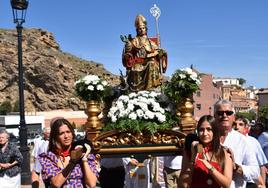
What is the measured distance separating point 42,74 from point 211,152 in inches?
3282

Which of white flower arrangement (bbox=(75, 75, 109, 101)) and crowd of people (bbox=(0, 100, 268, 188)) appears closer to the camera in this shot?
crowd of people (bbox=(0, 100, 268, 188))

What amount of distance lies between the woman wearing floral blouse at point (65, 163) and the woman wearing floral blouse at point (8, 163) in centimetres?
333

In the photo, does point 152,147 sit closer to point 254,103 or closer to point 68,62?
point 68,62

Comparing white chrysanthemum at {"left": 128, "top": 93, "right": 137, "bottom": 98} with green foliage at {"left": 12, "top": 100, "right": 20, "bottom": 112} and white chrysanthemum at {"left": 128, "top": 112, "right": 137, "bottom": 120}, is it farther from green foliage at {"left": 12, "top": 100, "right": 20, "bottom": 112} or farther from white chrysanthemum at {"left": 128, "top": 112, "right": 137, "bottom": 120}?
green foliage at {"left": 12, "top": 100, "right": 20, "bottom": 112}

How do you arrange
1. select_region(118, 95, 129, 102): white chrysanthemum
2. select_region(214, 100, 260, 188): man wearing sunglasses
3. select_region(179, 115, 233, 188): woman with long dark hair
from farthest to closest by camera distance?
select_region(118, 95, 129, 102): white chrysanthemum < select_region(214, 100, 260, 188): man wearing sunglasses < select_region(179, 115, 233, 188): woman with long dark hair

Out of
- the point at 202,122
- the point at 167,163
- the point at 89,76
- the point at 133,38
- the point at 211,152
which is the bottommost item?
the point at 167,163

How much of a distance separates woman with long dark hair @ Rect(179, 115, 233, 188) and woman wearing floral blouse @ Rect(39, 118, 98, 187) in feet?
2.75

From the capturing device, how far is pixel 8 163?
291 inches

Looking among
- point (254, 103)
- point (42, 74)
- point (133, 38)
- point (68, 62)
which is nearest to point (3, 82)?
point (42, 74)

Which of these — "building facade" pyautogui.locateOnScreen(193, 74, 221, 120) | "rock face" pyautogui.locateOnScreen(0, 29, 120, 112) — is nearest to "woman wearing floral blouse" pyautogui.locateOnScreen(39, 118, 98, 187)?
"building facade" pyautogui.locateOnScreen(193, 74, 221, 120)

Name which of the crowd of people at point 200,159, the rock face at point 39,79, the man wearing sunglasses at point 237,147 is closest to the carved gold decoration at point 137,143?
the crowd of people at point 200,159

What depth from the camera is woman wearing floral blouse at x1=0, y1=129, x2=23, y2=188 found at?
7.29 metres

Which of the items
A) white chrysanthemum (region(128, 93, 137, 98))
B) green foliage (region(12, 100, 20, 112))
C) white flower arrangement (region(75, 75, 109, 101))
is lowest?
white chrysanthemum (region(128, 93, 137, 98))

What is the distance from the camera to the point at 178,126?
748 cm
